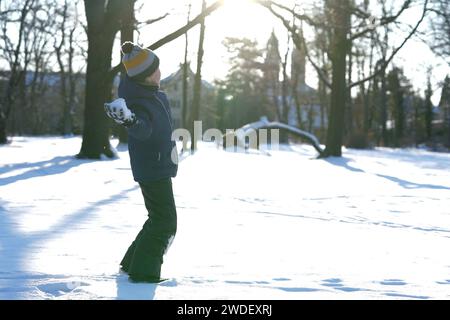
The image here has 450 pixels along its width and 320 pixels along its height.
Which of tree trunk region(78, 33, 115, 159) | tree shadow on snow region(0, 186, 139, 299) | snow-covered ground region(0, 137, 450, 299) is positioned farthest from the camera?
tree trunk region(78, 33, 115, 159)

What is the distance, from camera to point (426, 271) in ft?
15.2

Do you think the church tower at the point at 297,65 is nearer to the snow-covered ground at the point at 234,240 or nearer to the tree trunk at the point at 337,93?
the tree trunk at the point at 337,93

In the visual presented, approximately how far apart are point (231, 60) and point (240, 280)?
175ft

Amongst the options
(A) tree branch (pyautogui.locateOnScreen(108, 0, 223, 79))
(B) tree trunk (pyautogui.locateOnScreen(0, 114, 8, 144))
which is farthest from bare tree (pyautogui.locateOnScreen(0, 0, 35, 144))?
(A) tree branch (pyautogui.locateOnScreen(108, 0, 223, 79))

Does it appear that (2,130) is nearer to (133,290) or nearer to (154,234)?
(154,234)

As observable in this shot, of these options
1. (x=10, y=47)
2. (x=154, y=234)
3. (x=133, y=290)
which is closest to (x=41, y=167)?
(x=154, y=234)

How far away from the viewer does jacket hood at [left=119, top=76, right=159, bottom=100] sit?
154 inches

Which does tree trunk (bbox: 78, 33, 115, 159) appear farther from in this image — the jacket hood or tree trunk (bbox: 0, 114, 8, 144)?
the jacket hood

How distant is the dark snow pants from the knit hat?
69cm

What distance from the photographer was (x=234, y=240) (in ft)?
18.8

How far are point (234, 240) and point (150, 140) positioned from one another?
2.12 metres
